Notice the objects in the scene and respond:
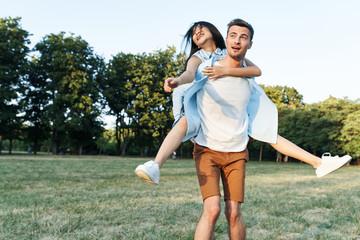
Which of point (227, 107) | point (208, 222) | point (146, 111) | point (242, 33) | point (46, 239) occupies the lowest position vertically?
point (46, 239)

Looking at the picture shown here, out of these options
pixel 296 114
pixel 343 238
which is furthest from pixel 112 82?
pixel 343 238

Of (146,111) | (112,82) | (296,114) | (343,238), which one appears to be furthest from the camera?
(296,114)

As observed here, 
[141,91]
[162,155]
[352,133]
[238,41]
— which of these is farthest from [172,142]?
[352,133]

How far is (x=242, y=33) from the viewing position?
2.73 meters

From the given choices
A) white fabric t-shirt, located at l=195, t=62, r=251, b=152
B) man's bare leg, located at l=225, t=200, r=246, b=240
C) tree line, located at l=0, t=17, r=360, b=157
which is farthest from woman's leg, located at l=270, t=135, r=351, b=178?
tree line, located at l=0, t=17, r=360, b=157

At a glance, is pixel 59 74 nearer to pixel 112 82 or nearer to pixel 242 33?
pixel 112 82

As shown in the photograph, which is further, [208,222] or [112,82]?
[112,82]

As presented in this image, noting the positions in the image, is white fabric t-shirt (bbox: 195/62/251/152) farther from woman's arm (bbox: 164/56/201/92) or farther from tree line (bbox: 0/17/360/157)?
tree line (bbox: 0/17/360/157)

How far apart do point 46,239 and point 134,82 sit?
33032 mm

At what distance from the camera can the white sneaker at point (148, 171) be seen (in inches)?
86.1

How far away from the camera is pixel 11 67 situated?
101 feet

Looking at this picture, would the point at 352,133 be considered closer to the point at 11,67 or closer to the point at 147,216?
the point at 147,216

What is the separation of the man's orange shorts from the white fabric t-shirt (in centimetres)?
6

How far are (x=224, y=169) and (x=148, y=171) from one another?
89 centimetres
